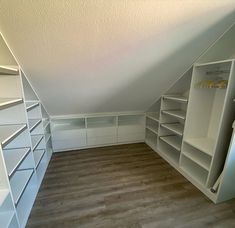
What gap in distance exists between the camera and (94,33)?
131 centimetres

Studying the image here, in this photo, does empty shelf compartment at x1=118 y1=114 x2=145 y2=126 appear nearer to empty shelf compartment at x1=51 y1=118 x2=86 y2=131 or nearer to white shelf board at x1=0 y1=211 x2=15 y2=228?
empty shelf compartment at x1=51 y1=118 x2=86 y2=131

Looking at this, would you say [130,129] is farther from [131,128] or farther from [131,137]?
[131,137]

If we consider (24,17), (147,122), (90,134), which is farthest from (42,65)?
(147,122)

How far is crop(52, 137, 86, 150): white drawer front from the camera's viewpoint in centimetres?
292

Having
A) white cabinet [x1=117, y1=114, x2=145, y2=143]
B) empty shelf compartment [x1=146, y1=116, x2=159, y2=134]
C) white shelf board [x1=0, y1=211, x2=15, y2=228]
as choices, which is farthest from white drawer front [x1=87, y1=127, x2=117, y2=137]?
white shelf board [x1=0, y1=211, x2=15, y2=228]

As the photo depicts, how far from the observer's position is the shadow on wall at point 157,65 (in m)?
1.56

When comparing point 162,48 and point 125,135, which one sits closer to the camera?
point 162,48

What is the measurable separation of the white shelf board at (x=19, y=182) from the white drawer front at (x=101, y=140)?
133 centimetres

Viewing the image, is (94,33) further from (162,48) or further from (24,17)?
(162,48)

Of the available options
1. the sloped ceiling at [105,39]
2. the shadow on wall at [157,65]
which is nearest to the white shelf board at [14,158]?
the sloped ceiling at [105,39]

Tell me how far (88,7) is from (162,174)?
2.24 m

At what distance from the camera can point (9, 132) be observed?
142cm

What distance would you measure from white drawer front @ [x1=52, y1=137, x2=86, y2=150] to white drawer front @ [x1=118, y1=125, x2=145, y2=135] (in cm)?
76

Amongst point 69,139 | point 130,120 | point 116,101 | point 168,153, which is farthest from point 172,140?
point 69,139
